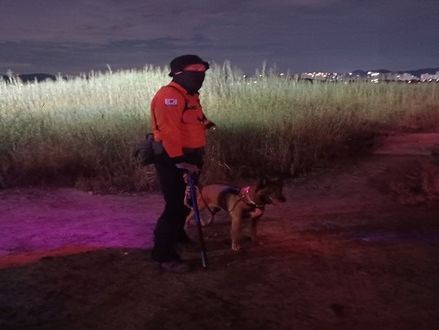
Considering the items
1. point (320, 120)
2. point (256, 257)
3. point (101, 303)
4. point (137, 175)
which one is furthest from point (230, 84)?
point (101, 303)

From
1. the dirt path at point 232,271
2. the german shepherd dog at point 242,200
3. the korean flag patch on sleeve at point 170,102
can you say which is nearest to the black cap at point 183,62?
the korean flag patch on sleeve at point 170,102

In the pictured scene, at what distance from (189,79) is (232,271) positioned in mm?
1842

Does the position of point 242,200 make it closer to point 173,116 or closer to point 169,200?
point 169,200

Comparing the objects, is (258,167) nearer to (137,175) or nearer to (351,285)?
(137,175)

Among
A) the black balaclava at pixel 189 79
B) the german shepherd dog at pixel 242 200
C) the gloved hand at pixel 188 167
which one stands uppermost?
the black balaclava at pixel 189 79

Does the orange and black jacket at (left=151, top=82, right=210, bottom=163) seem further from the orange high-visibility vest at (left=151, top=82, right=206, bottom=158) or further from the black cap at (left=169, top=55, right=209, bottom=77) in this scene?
the black cap at (left=169, top=55, right=209, bottom=77)

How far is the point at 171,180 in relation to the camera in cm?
582

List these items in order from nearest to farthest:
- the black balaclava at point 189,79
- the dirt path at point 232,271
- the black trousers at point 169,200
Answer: the dirt path at point 232,271, the black balaclava at point 189,79, the black trousers at point 169,200

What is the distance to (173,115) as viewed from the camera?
5.36m

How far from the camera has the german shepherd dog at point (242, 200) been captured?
6090mm

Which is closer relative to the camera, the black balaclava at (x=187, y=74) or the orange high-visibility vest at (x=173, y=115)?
the orange high-visibility vest at (x=173, y=115)

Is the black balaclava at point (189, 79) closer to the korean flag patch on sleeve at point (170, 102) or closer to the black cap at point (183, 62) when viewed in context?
the black cap at point (183, 62)

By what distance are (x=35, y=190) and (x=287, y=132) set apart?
5.27 m

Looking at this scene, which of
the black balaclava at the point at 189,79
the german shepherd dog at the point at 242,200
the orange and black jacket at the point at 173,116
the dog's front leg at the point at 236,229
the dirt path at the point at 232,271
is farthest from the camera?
the dog's front leg at the point at 236,229
